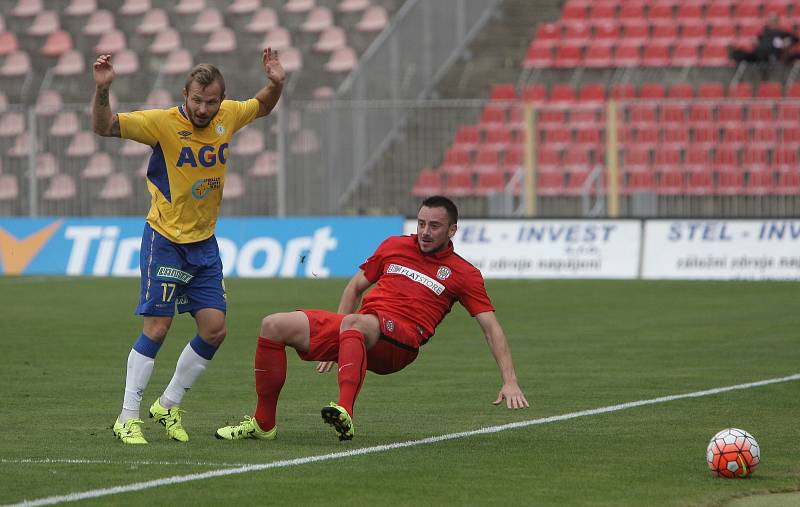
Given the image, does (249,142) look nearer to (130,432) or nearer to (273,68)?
(273,68)

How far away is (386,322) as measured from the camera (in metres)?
9.09

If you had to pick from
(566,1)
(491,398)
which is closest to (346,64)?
(566,1)

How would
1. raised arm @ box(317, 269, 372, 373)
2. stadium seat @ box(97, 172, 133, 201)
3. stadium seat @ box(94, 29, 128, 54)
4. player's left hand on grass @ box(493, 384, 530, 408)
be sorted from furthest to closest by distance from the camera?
stadium seat @ box(94, 29, 128, 54) → stadium seat @ box(97, 172, 133, 201) → raised arm @ box(317, 269, 372, 373) → player's left hand on grass @ box(493, 384, 530, 408)

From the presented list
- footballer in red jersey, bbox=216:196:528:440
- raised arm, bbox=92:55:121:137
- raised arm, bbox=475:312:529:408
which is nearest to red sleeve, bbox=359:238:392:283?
footballer in red jersey, bbox=216:196:528:440

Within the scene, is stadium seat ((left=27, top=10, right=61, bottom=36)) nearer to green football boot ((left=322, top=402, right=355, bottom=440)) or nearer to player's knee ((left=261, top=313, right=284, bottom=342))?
player's knee ((left=261, top=313, right=284, bottom=342))

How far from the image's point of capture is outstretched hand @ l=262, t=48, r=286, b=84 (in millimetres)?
9703

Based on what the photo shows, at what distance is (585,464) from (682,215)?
1765 cm

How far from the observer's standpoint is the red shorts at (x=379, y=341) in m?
9.00

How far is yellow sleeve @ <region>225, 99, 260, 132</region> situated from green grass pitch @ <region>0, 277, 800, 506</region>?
1.81m

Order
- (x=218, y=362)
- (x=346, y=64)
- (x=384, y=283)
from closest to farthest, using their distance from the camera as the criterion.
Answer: (x=384, y=283) < (x=218, y=362) < (x=346, y=64)

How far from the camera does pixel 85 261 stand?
2691cm

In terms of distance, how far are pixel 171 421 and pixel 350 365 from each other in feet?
3.73

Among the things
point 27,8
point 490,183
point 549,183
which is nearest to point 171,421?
point 549,183

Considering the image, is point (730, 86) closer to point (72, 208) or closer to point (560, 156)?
point (560, 156)
